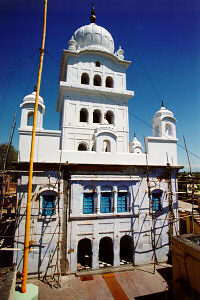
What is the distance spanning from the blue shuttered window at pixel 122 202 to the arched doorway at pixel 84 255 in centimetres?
367

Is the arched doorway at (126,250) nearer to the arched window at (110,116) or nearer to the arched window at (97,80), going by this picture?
the arched window at (110,116)

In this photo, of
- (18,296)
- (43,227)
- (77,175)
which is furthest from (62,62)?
(18,296)

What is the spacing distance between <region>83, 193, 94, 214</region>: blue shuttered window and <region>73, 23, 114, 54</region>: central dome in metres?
15.5

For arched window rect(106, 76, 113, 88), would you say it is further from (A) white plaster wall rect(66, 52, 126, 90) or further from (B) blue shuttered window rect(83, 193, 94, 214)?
(B) blue shuttered window rect(83, 193, 94, 214)

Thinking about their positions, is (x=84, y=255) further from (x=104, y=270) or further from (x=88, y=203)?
(x=88, y=203)

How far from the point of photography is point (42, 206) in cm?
1321

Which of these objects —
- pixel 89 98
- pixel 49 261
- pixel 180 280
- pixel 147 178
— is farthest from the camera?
pixel 89 98

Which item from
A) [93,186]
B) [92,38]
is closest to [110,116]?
[93,186]

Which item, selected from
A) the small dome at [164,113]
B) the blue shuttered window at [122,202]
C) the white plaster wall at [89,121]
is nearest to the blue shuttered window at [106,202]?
the blue shuttered window at [122,202]

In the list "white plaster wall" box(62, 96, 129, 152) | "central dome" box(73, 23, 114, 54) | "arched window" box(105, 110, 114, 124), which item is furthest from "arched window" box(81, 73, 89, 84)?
"arched window" box(105, 110, 114, 124)

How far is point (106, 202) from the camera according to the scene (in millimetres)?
14641

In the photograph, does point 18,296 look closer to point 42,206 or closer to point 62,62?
point 42,206

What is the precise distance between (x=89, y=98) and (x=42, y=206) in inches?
429

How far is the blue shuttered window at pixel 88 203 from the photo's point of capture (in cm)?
1412
